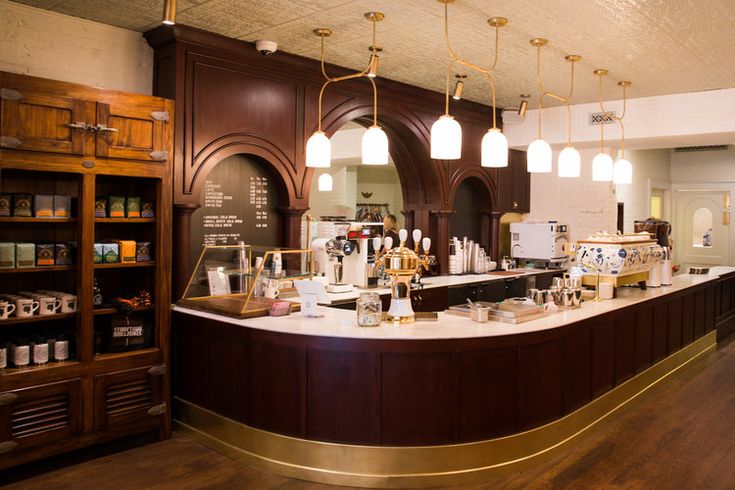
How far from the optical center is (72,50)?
4.43 metres

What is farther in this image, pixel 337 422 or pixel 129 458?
pixel 129 458

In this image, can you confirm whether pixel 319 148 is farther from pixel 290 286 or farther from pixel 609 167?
pixel 609 167

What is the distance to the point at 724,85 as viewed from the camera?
6.17 meters

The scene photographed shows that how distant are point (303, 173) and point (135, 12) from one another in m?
1.91

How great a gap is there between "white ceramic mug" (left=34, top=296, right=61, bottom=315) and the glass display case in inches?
35.1

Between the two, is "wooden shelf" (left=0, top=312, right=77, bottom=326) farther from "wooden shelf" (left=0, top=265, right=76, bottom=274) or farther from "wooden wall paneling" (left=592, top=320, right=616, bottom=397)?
"wooden wall paneling" (left=592, top=320, right=616, bottom=397)

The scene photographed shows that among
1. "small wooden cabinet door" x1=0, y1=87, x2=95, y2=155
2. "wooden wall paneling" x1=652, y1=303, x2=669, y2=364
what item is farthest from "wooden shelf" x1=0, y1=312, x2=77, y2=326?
"wooden wall paneling" x1=652, y1=303, x2=669, y2=364

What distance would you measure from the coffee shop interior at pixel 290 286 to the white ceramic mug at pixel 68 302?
0.02 m

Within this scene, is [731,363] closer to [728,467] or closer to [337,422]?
[728,467]

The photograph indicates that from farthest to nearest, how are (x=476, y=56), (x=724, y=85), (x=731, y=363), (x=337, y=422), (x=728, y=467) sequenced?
(x=731, y=363) < (x=724, y=85) < (x=476, y=56) < (x=728, y=467) < (x=337, y=422)

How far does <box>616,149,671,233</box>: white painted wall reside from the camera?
A: 31.3 ft

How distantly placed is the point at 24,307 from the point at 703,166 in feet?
40.2

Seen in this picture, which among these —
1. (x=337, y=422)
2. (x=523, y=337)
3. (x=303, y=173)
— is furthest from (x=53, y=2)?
(x=523, y=337)

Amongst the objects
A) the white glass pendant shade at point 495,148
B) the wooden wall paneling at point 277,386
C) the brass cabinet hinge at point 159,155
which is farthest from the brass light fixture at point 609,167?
the brass cabinet hinge at point 159,155
